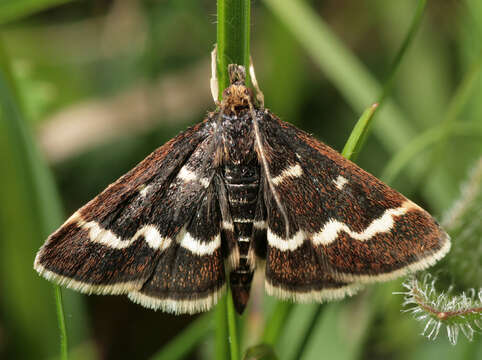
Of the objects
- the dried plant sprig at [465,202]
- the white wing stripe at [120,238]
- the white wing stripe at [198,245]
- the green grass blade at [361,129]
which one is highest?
the green grass blade at [361,129]

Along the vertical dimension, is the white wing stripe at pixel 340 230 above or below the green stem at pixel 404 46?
below

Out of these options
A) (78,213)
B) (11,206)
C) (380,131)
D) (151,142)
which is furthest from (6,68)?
(380,131)

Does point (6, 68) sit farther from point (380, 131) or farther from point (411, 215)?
point (380, 131)

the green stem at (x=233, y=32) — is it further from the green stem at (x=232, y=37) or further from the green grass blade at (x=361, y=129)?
the green grass blade at (x=361, y=129)

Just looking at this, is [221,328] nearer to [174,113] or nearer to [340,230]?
[340,230]

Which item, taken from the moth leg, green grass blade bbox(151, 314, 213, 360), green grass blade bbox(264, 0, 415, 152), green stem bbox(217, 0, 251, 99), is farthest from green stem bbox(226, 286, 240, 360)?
green grass blade bbox(264, 0, 415, 152)

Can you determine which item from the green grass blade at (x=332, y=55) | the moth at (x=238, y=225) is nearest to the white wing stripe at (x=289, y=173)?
the moth at (x=238, y=225)
